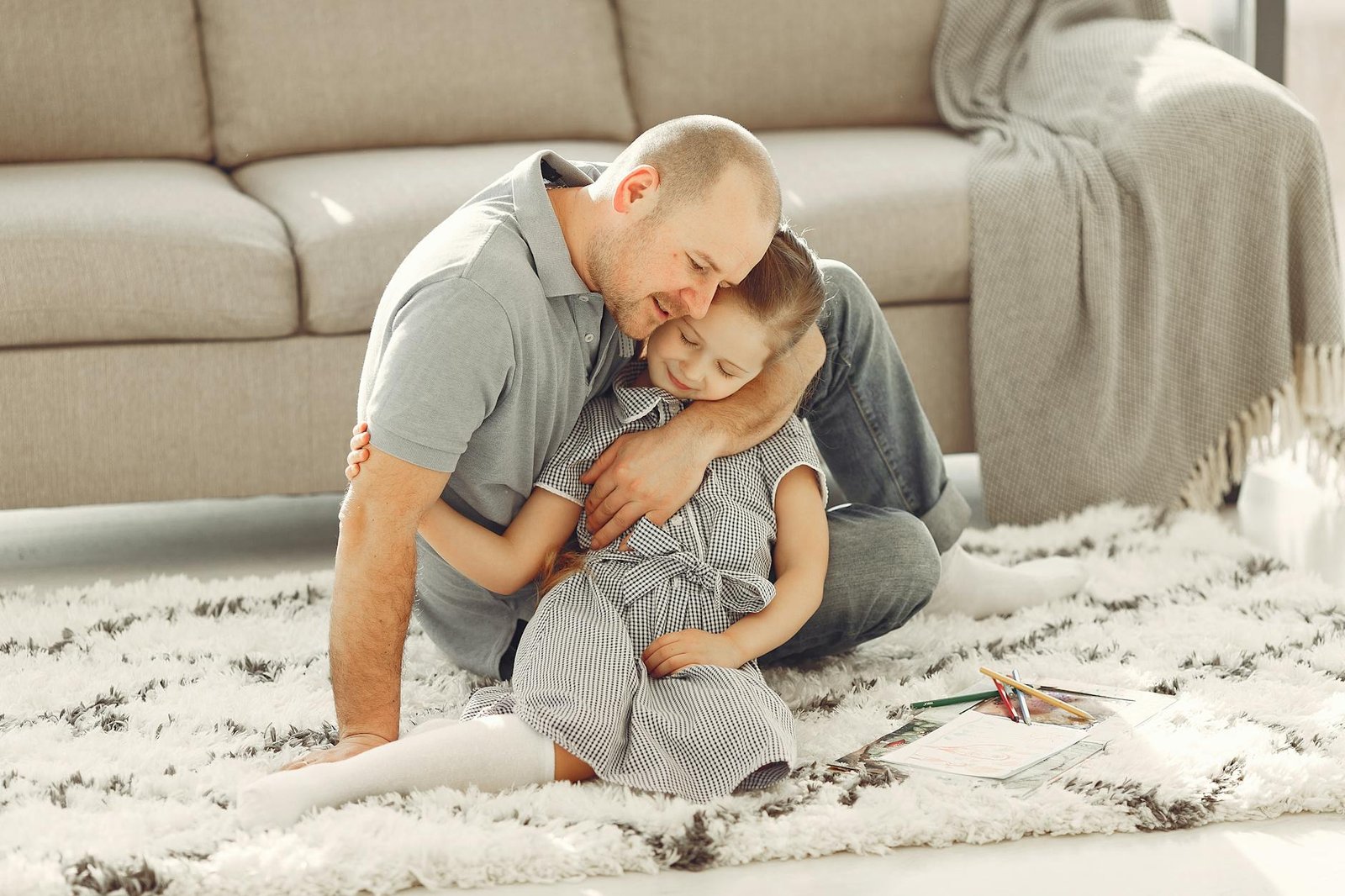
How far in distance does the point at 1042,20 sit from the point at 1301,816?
6.14ft

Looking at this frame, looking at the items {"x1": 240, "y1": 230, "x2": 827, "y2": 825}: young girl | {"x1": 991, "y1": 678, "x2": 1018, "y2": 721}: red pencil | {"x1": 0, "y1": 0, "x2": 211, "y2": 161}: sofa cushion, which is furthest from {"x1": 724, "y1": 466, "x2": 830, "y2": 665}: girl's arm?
{"x1": 0, "y1": 0, "x2": 211, "y2": 161}: sofa cushion

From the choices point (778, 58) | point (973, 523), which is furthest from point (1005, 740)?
point (778, 58)

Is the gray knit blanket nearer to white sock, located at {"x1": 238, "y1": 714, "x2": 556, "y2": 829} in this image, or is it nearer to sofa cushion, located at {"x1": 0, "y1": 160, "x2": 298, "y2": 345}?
sofa cushion, located at {"x1": 0, "y1": 160, "x2": 298, "y2": 345}

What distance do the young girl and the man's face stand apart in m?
0.08

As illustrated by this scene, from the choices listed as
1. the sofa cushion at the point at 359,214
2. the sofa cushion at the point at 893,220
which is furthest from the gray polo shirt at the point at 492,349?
the sofa cushion at the point at 893,220

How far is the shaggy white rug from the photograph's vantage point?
113 cm

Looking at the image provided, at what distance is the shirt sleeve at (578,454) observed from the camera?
1468 mm

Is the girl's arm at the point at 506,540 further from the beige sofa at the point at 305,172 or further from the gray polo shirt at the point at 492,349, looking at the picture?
the beige sofa at the point at 305,172

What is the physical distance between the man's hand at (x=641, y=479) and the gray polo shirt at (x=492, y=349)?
64 millimetres

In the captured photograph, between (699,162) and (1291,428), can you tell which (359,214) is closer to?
(699,162)

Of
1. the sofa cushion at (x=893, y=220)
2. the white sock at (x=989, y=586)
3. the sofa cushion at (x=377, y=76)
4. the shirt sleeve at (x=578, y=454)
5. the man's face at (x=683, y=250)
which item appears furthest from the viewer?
the sofa cushion at (x=377, y=76)

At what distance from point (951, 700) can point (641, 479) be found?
0.40 m

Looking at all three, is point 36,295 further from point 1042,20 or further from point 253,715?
point 1042,20

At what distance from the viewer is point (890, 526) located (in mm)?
1587
